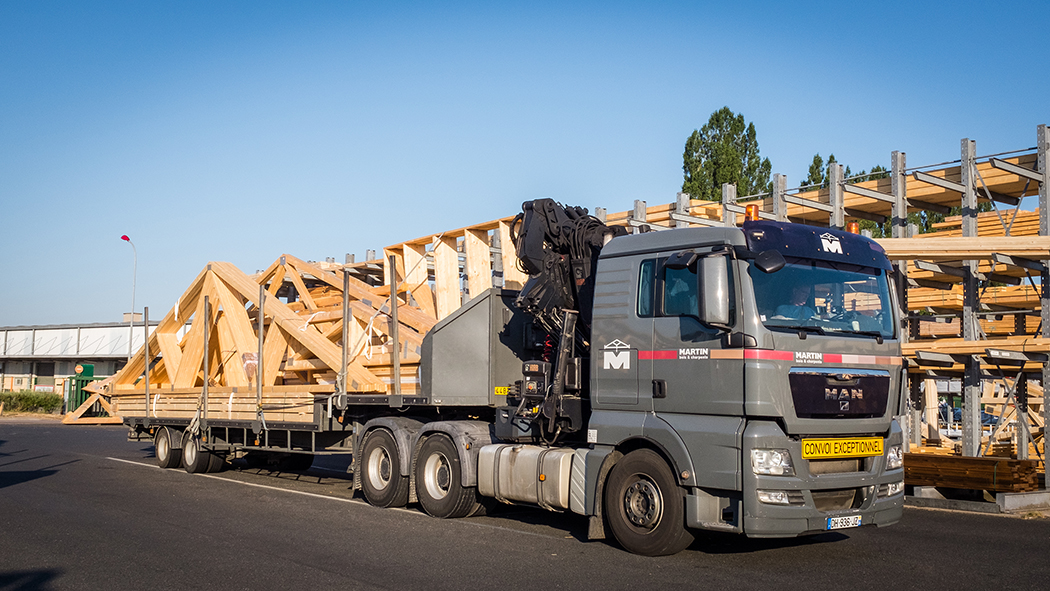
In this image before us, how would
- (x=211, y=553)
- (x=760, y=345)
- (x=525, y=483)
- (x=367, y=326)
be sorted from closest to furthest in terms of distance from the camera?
(x=760, y=345), (x=211, y=553), (x=525, y=483), (x=367, y=326)

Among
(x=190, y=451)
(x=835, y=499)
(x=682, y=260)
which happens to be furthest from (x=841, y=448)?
(x=190, y=451)

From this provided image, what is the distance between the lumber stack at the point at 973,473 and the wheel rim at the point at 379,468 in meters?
7.77

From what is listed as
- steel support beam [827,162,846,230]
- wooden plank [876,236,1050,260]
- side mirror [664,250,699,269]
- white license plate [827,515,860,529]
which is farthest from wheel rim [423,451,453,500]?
steel support beam [827,162,846,230]

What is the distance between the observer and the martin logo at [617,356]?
8969 millimetres

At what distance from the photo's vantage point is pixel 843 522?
25.9 ft

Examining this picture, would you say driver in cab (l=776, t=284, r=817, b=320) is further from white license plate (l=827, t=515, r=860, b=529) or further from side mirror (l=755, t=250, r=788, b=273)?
white license plate (l=827, t=515, r=860, b=529)

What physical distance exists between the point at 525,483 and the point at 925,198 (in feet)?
36.2

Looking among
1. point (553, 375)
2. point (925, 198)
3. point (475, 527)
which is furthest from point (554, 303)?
point (925, 198)

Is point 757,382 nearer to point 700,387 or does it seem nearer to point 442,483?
point 700,387

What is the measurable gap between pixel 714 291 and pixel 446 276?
7.16 metres

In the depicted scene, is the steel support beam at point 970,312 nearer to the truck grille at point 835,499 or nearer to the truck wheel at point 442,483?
the truck grille at point 835,499

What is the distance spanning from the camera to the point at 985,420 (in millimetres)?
37406

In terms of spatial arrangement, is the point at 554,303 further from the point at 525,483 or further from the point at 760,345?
the point at 760,345

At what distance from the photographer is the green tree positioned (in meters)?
42.5
